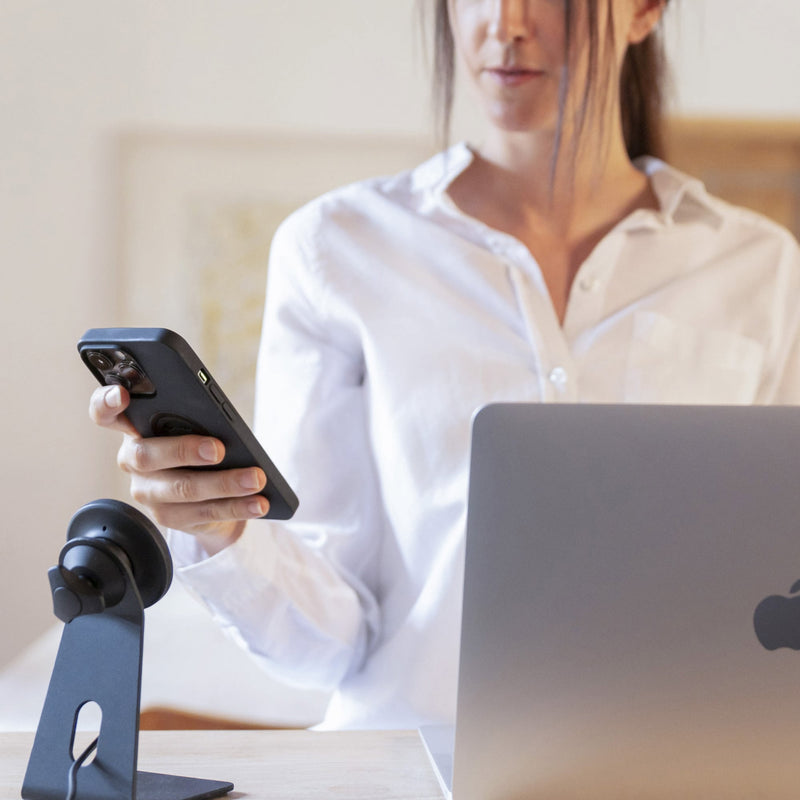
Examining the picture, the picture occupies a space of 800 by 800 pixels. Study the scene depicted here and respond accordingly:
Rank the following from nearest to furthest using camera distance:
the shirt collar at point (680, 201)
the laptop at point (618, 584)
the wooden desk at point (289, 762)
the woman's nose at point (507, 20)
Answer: the laptop at point (618, 584)
the wooden desk at point (289, 762)
the woman's nose at point (507, 20)
the shirt collar at point (680, 201)

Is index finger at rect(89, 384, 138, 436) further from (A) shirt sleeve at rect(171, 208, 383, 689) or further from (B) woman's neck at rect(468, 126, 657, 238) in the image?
(B) woman's neck at rect(468, 126, 657, 238)

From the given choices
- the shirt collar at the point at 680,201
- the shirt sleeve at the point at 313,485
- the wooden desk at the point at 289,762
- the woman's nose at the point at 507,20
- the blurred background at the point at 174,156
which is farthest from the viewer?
the blurred background at the point at 174,156

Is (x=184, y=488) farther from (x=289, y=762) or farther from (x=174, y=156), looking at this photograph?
(x=174, y=156)

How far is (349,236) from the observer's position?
1.22m

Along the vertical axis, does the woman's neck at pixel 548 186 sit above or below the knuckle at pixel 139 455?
above

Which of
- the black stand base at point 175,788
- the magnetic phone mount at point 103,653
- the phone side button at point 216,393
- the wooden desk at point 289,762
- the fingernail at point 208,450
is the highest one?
the phone side button at point 216,393

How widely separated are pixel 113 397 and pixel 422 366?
50 cm

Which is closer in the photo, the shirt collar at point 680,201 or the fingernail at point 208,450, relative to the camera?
the fingernail at point 208,450

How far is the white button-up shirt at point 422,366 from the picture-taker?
1104 millimetres

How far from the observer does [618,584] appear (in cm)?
62

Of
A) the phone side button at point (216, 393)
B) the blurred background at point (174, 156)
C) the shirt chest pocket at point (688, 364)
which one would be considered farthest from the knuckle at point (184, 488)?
the blurred background at point (174, 156)

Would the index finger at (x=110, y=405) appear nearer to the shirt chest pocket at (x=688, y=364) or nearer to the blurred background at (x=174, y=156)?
the shirt chest pocket at (x=688, y=364)

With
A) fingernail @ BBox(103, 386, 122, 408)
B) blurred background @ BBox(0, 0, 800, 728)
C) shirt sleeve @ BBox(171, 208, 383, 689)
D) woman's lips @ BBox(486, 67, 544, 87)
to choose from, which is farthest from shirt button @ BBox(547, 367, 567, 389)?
blurred background @ BBox(0, 0, 800, 728)

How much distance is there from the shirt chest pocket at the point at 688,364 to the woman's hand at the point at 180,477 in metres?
0.56
